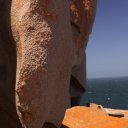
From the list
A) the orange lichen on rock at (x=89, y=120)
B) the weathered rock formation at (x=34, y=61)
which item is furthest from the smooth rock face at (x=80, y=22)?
the weathered rock formation at (x=34, y=61)

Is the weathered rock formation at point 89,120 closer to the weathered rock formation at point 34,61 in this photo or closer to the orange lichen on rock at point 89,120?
the orange lichen on rock at point 89,120

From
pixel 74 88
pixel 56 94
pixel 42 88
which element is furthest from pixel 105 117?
pixel 42 88

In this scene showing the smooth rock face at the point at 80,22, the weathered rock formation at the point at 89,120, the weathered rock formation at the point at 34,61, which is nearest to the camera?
the weathered rock formation at the point at 34,61

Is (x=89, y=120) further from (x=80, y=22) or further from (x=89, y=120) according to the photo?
(x=80, y=22)

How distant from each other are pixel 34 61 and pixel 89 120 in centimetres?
525

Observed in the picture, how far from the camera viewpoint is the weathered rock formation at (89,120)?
1055cm

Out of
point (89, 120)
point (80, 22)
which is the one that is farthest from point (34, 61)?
point (89, 120)

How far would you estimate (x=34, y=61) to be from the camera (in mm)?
6520

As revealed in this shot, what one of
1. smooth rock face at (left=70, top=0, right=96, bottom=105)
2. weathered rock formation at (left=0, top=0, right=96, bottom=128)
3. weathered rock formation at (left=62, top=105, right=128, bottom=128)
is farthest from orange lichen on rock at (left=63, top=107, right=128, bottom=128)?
weathered rock formation at (left=0, top=0, right=96, bottom=128)

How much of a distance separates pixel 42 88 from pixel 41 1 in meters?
1.57

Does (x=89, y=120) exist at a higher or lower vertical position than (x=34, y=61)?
lower

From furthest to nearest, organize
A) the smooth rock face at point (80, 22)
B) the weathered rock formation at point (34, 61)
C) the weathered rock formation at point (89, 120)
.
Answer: the weathered rock formation at point (89, 120), the smooth rock face at point (80, 22), the weathered rock formation at point (34, 61)

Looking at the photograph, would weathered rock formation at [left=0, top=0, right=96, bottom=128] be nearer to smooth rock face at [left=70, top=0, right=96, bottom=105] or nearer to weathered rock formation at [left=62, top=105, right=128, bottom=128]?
smooth rock face at [left=70, top=0, right=96, bottom=105]

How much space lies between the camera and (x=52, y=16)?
7047 millimetres
